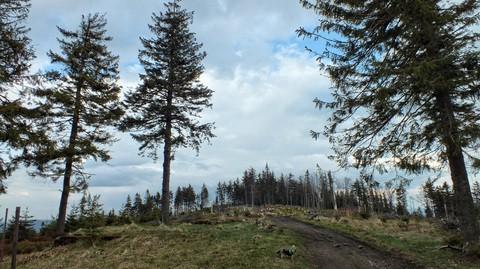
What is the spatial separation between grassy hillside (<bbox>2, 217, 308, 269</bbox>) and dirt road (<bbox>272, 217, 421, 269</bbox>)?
687mm

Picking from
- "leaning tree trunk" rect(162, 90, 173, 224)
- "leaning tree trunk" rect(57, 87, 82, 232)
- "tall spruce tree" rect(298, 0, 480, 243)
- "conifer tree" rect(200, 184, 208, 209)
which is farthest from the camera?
"conifer tree" rect(200, 184, 208, 209)

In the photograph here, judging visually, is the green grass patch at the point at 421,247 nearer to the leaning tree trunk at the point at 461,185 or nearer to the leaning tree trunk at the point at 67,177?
the leaning tree trunk at the point at 461,185

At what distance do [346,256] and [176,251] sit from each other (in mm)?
5904

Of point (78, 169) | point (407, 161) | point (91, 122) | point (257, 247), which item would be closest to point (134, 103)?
point (91, 122)

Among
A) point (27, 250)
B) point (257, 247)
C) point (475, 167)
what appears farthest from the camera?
point (27, 250)

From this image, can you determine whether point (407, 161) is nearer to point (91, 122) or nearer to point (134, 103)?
point (134, 103)

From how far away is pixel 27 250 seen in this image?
18.2 meters

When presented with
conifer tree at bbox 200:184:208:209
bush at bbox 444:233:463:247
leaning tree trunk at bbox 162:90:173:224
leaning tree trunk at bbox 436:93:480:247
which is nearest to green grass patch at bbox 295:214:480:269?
bush at bbox 444:233:463:247

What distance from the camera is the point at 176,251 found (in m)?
13.0

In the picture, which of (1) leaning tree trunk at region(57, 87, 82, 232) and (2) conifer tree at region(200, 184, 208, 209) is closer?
(1) leaning tree trunk at region(57, 87, 82, 232)

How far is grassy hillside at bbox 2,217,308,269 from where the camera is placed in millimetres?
11289

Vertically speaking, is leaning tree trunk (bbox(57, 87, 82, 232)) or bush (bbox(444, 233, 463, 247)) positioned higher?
leaning tree trunk (bbox(57, 87, 82, 232))

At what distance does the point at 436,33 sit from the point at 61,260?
50.0 ft

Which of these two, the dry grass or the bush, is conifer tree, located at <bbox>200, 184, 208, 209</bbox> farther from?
the bush
